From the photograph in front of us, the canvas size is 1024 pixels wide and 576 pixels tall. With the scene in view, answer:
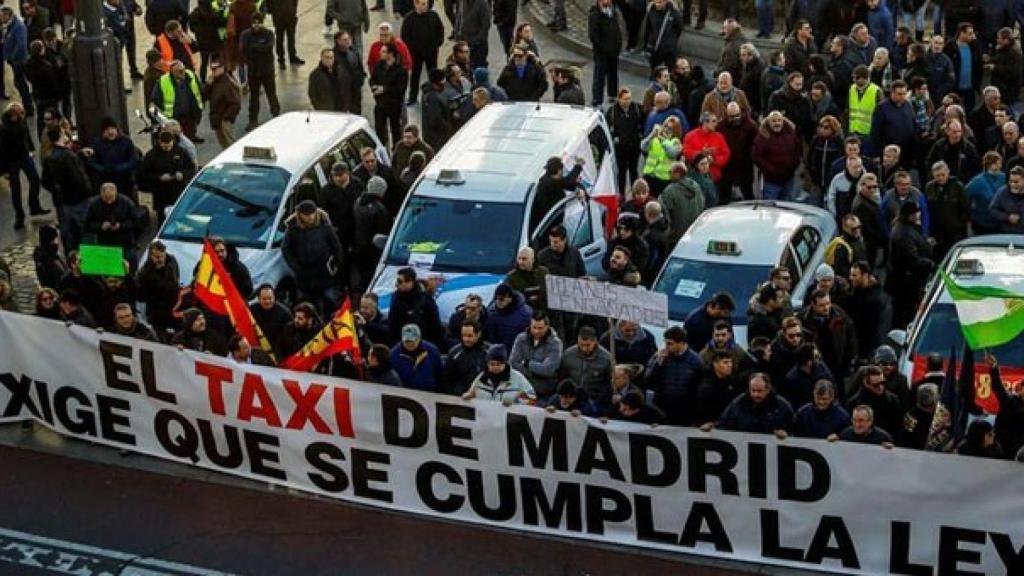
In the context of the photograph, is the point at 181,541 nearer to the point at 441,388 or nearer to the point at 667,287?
the point at 441,388

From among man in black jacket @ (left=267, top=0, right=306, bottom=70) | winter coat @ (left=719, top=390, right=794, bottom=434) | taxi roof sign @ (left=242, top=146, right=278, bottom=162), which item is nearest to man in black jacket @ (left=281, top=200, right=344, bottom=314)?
taxi roof sign @ (left=242, top=146, right=278, bottom=162)

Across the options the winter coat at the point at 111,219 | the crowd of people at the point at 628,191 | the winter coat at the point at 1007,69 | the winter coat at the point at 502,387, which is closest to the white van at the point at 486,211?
the crowd of people at the point at 628,191

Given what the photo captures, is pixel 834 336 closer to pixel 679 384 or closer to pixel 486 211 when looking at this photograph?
pixel 679 384

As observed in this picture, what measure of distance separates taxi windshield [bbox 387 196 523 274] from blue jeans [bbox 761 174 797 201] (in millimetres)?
3183

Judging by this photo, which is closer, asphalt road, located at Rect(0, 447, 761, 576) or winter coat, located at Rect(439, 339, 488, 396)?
asphalt road, located at Rect(0, 447, 761, 576)

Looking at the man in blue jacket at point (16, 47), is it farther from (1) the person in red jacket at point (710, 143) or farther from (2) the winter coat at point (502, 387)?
(2) the winter coat at point (502, 387)

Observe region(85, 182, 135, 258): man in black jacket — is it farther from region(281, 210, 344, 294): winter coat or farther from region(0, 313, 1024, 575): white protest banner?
region(0, 313, 1024, 575): white protest banner

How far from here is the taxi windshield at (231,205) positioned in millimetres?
18719

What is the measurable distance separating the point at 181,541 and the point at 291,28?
13.2m

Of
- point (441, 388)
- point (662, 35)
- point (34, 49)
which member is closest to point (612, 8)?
point (662, 35)

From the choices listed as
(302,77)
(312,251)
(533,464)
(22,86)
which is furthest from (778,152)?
(22,86)

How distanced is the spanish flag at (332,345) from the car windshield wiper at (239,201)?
3.86m

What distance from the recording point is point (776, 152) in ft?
65.0

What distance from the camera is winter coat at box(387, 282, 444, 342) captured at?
16.5 metres
